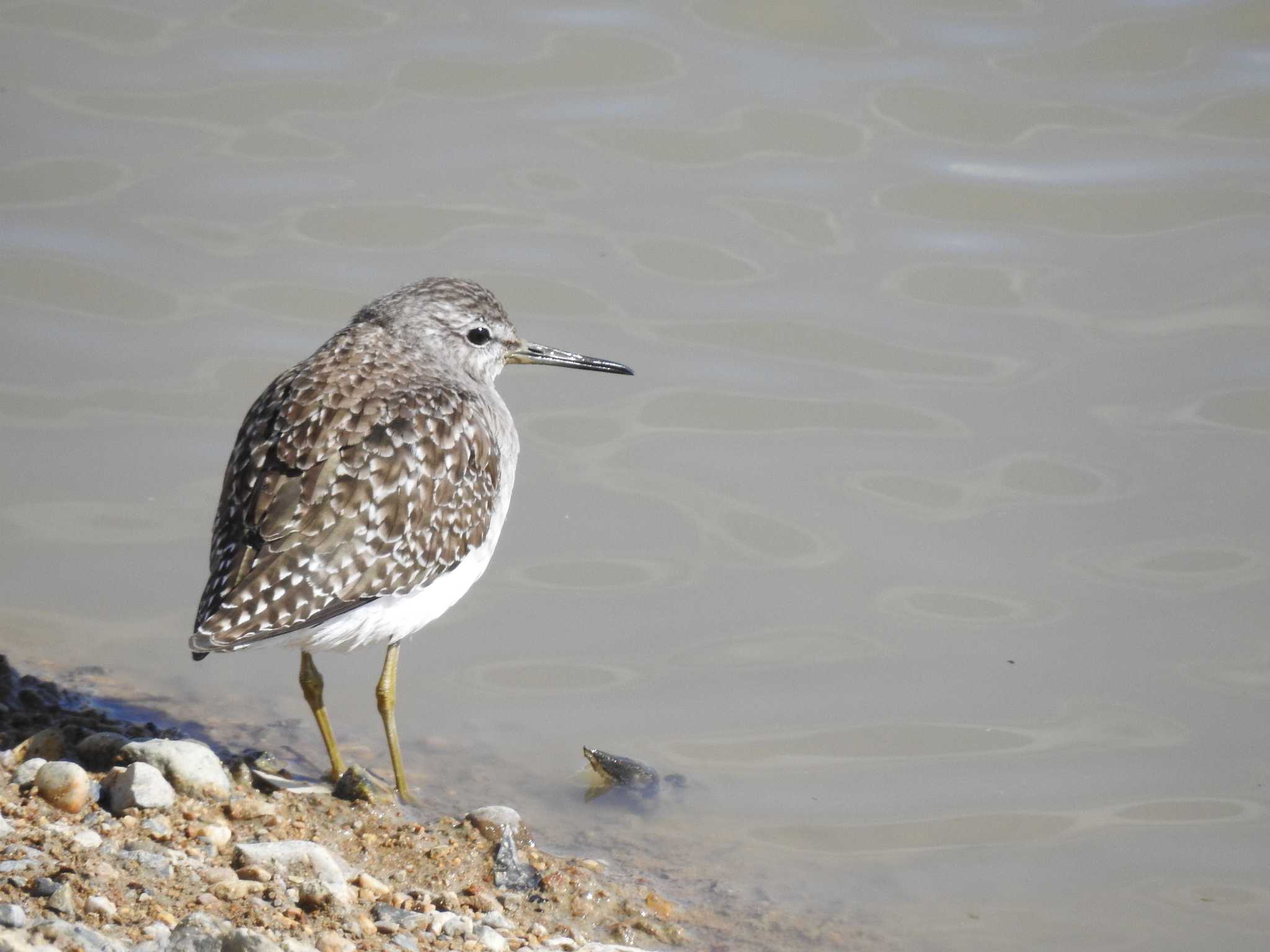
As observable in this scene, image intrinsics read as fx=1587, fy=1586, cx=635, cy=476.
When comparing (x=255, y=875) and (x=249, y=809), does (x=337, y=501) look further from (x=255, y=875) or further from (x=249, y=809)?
(x=255, y=875)

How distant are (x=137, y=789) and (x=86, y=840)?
348 millimetres

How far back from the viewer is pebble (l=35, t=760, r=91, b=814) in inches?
202

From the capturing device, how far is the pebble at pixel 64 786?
16.8 ft

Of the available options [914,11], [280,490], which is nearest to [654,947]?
[280,490]

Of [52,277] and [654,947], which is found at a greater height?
[52,277]

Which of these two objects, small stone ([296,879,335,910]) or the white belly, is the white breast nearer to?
the white belly

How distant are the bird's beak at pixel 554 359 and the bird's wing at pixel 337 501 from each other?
104 cm

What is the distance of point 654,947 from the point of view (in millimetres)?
5523

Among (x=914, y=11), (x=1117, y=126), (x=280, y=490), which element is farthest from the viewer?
(x=914, y=11)

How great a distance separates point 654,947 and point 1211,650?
3.47m

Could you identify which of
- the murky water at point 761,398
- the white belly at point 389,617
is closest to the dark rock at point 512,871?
the murky water at point 761,398

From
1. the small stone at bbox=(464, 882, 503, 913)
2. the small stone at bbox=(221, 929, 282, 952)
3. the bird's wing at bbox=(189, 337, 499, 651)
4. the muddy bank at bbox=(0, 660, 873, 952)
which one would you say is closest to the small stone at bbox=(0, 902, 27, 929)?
the muddy bank at bbox=(0, 660, 873, 952)

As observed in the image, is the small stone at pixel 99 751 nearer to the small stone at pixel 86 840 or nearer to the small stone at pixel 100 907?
the small stone at pixel 86 840

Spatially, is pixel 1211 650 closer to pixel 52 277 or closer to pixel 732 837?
pixel 732 837
